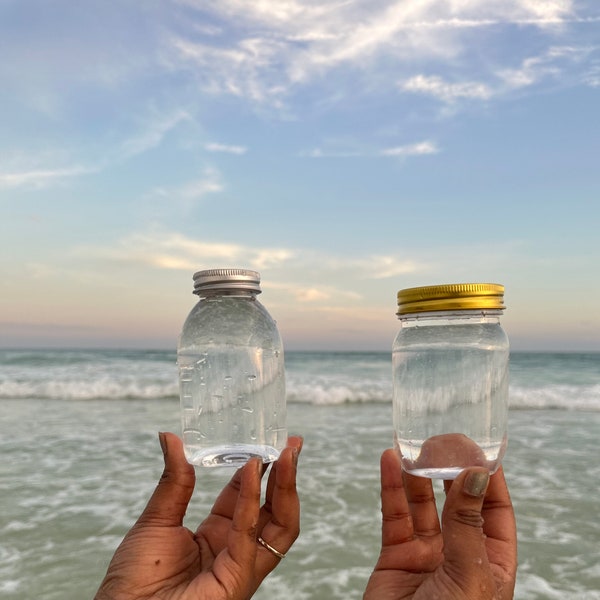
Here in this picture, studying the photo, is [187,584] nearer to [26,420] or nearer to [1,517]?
[1,517]

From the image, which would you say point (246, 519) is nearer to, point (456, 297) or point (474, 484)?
point (474, 484)

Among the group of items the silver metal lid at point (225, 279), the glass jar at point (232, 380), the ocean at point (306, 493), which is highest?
the silver metal lid at point (225, 279)

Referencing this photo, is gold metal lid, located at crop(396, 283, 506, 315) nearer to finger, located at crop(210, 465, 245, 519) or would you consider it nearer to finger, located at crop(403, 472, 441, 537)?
finger, located at crop(403, 472, 441, 537)

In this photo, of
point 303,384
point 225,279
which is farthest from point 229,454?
point 303,384

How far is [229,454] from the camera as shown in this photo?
205 centimetres

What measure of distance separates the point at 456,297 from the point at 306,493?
4808 millimetres

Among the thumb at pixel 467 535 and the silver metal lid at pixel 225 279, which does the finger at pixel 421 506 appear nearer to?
the thumb at pixel 467 535

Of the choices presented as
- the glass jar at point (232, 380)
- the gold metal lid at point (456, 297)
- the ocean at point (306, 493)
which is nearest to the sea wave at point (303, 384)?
the ocean at point (306, 493)

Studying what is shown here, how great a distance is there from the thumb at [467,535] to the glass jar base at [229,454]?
66 cm

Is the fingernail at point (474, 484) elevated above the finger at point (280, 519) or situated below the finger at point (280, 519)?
above

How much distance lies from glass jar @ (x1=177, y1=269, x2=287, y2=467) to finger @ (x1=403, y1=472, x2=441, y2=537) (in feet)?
1.66

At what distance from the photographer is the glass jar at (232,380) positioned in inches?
82.4

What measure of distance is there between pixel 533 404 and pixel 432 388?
13.0 meters

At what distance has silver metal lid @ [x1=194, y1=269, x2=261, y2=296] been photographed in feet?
6.52
